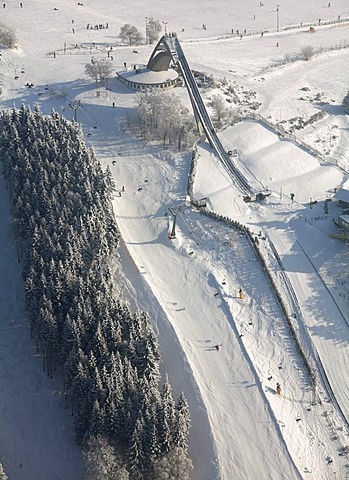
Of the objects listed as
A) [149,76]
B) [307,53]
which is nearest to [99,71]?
[149,76]

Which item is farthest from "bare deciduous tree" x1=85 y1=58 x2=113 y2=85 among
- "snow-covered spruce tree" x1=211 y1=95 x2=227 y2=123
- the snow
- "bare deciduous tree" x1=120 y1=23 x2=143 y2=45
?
"bare deciduous tree" x1=120 y1=23 x2=143 y2=45

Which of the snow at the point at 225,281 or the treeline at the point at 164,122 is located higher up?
the treeline at the point at 164,122

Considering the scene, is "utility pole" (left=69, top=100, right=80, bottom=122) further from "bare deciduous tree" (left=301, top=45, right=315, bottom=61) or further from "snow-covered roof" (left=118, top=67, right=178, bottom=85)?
"bare deciduous tree" (left=301, top=45, right=315, bottom=61)

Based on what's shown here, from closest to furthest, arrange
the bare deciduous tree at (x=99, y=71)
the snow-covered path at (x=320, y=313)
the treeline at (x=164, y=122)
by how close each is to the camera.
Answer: the snow-covered path at (x=320, y=313), the treeline at (x=164, y=122), the bare deciduous tree at (x=99, y=71)

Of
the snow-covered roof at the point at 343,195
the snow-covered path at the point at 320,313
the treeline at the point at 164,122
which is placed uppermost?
the treeline at the point at 164,122

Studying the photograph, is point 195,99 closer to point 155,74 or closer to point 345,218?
point 155,74

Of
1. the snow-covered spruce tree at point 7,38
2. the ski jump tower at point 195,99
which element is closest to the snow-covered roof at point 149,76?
the ski jump tower at point 195,99

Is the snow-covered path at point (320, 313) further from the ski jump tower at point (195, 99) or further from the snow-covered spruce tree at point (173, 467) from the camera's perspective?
the snow-covered spruce tree at point (173, 467)
